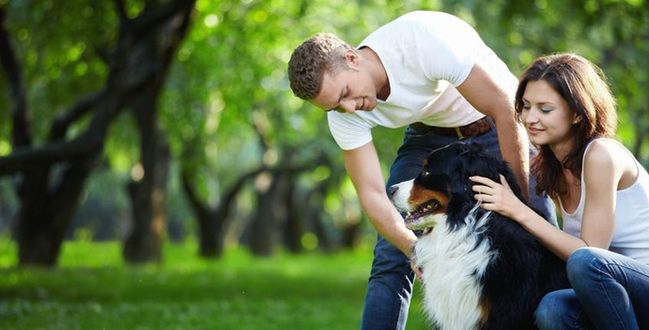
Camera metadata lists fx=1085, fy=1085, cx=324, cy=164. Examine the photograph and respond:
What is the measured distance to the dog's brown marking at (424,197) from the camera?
4.69 metres

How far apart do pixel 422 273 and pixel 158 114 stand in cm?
1215

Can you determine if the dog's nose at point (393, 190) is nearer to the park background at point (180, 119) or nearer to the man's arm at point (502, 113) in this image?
the man's arm at point (502, 113)

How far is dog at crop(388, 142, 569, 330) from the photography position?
15.2 ft

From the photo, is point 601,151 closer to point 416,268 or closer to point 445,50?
point 445,50

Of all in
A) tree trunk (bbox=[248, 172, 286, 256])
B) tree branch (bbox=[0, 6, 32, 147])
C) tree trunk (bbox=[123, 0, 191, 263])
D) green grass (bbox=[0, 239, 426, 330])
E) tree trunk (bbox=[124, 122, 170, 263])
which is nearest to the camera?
green grass (bbox=[0, 239, 426, 330])

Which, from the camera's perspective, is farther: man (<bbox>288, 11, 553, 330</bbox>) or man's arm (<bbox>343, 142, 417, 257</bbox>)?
man's arm (<bbox>343, 142, 417, 257</bbox>)

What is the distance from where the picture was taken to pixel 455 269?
4.71 metres

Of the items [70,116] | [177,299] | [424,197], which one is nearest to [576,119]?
[424,197]

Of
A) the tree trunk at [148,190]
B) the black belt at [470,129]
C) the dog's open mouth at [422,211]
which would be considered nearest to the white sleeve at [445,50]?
the black belt at [470,129]

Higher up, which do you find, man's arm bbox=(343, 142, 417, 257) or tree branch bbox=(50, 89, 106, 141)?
man's arm bbox=(343, 142, 417, 257)

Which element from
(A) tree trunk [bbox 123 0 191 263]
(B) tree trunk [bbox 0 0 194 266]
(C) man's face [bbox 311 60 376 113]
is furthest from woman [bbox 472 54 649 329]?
(A) tree trunk [bbox 123 0 191 263]

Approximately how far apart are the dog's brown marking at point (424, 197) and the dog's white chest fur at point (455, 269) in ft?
0.30

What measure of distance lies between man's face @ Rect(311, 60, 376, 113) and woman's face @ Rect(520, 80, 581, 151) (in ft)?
2.21

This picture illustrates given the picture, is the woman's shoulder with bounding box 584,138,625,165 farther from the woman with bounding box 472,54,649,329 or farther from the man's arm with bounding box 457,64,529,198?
the man's arm with bounding box 457,64,529,198
